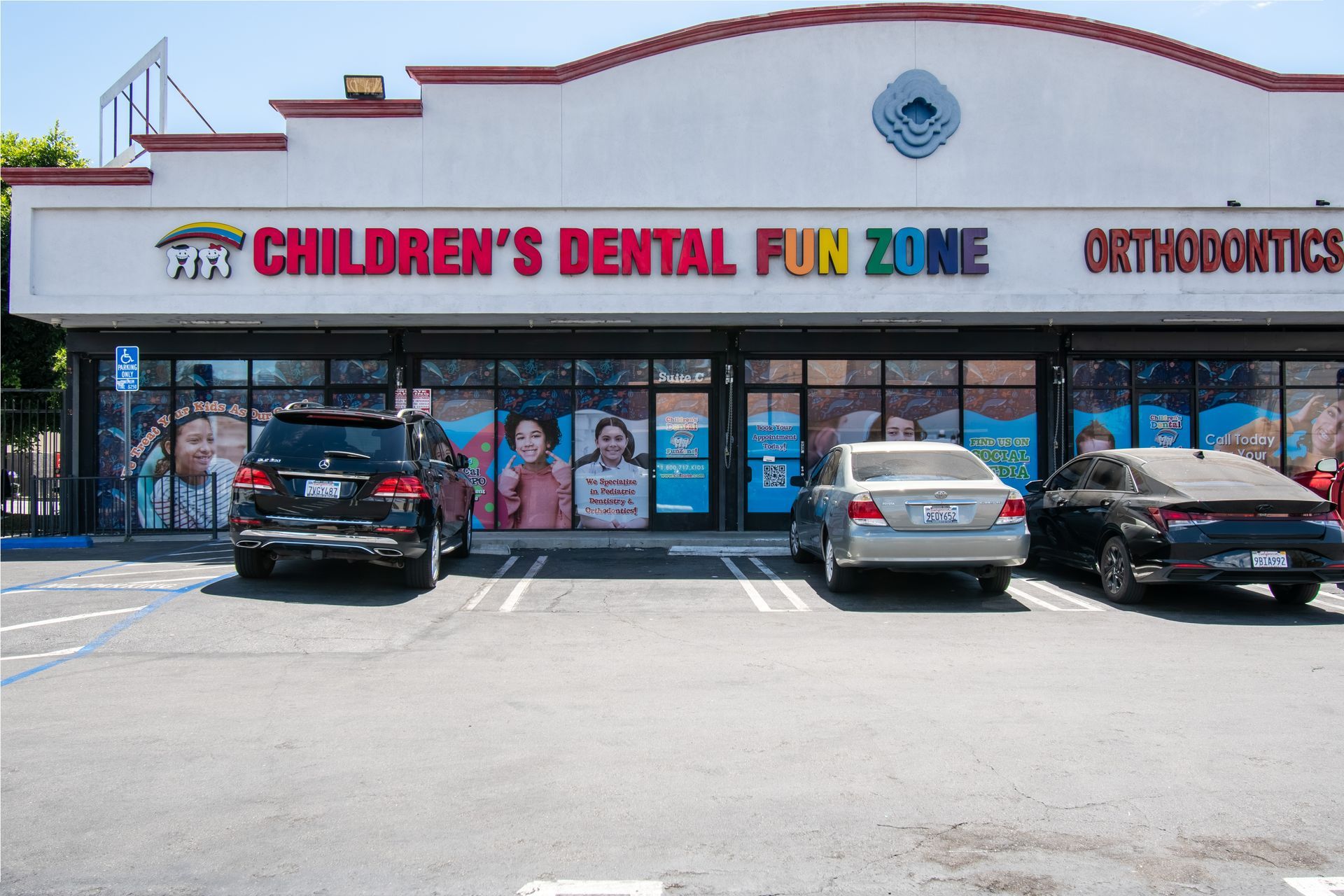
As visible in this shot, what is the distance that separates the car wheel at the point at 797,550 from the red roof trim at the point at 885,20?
795 centimetres

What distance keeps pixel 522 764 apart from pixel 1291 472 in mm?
17158

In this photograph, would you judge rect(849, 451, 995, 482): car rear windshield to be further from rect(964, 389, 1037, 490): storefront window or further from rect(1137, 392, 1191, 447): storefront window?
rect(1137, 392, 1191, 447): storefront window

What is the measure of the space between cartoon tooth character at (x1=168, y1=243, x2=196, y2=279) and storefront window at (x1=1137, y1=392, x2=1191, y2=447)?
16.0m

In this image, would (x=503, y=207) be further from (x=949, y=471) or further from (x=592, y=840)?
(x=592, y=840)

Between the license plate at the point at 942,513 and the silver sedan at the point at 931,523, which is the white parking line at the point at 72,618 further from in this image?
the license plate at the point at 942,513

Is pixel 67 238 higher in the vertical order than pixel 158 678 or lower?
higher

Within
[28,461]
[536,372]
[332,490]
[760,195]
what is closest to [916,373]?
[760,195]

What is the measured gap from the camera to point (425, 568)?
10719 mm

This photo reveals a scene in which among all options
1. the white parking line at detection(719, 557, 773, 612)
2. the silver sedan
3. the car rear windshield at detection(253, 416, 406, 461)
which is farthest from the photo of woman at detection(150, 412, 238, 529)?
the silver sedan

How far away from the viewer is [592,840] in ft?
13.5

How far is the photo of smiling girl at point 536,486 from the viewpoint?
17.1 meters

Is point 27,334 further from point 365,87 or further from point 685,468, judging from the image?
point 685,468

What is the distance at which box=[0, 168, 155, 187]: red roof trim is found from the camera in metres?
15.6

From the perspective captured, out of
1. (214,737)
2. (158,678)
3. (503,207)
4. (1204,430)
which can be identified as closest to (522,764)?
(214,737)
